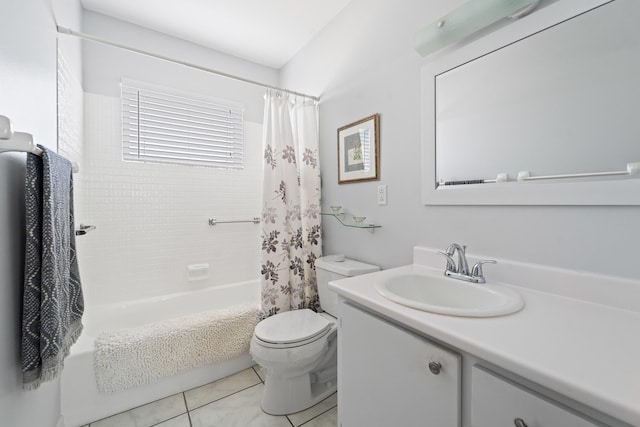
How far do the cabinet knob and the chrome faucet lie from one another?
0.47 metres

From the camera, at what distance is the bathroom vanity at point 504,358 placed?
0.50 m

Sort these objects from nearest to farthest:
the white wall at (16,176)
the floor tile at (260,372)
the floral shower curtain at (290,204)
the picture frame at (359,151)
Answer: the white wall at (16,176)
the picture frame at (359,151)
the floor tile at (260,372)
the floral shower curtain at (290,204)

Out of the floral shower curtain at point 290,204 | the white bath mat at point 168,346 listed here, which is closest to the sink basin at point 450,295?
the floral shower curtain at point 290,204

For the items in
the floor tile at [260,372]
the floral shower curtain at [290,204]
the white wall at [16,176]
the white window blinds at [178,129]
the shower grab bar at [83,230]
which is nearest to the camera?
the white wall at [16,176]

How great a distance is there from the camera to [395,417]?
850mm

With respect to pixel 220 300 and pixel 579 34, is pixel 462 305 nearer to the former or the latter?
pixel 579 34

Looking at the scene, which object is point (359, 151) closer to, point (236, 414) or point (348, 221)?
point (348, 221)

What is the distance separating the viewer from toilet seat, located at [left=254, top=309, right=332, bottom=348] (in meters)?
1.38

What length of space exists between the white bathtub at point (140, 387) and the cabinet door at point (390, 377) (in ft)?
3.48

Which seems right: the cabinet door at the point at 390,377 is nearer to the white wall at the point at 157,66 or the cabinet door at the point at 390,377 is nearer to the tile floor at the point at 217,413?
the tile floor at the point at 217,413

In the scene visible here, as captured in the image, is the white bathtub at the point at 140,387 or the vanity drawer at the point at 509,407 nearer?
the vanity drawer at the point at 509,407

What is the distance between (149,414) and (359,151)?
1967mm

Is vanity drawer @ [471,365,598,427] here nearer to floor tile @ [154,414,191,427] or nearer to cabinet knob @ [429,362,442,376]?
cabinet knob @ [429,362,442,376]

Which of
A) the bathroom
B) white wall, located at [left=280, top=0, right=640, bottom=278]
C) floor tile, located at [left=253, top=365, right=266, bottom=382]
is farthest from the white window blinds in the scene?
floor tile, located at [left=253, top=365, right=266, bottom=382]
